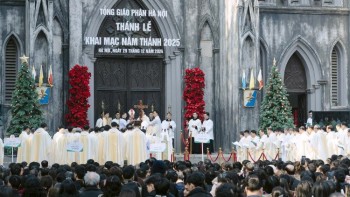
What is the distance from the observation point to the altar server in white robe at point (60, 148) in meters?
29.1

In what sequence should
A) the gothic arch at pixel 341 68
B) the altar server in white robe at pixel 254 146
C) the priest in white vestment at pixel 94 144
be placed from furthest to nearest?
the gothic arch at pixel 341 68 < the altar server in white robe at pixel 254 146 < the priest in white vestment at pixel 94 144

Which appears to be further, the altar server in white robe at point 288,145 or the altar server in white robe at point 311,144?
the altar server in white robe at point 288,145

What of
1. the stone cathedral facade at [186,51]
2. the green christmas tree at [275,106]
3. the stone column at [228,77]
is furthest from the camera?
the stone column at [228,77]

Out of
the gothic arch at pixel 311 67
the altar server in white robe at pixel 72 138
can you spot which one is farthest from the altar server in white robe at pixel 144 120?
the gothic arch at pixel 311 67

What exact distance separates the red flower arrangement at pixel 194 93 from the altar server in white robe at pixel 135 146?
683cm

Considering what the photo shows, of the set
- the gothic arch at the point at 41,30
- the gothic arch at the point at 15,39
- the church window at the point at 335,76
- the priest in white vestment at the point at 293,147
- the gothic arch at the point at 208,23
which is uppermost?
the gothic arch at the point at 208,23

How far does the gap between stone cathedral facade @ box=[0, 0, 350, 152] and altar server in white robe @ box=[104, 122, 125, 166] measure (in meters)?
5.57

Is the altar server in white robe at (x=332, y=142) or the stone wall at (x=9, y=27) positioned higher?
the stone wall at (x=9, y=27)

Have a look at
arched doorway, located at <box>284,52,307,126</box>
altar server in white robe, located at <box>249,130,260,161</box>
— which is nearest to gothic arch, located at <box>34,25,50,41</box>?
altar server in white robe, located at <box>249,130,260,161</box>

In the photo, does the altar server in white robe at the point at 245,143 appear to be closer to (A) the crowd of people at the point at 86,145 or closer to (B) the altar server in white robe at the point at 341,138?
(B) the altar server in white robe at the point at 341,138

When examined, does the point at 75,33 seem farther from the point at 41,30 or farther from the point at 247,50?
the point at 247,50

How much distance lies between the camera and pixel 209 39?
3759cm

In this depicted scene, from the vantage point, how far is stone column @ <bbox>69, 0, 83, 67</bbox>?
35188 mm

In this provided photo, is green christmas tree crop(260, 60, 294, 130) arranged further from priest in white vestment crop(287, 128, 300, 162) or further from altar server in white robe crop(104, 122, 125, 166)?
altar server in white robe crop(104, 122, 125, 166)
